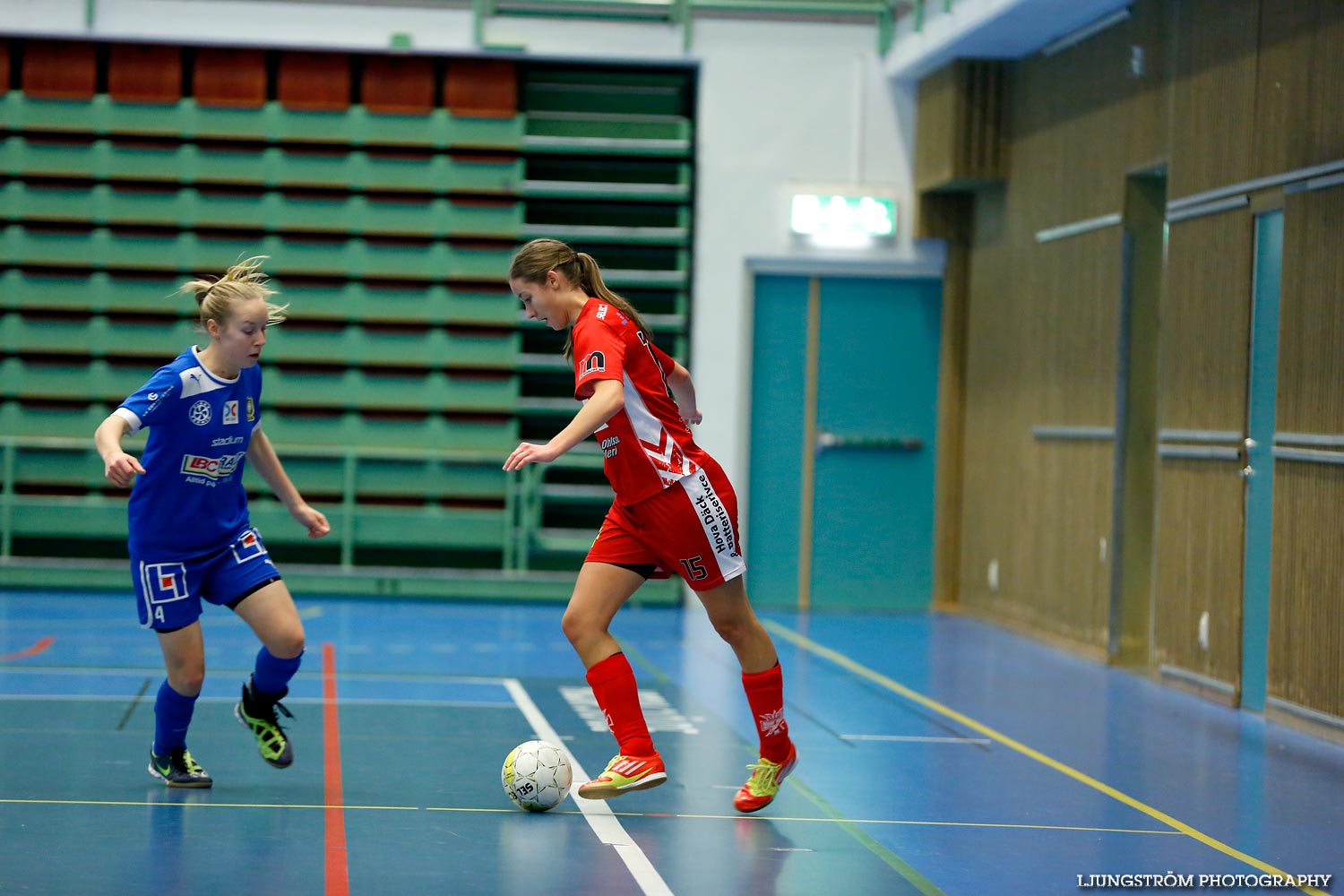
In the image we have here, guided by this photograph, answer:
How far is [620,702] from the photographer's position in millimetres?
4562

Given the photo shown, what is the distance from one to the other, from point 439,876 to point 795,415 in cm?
822

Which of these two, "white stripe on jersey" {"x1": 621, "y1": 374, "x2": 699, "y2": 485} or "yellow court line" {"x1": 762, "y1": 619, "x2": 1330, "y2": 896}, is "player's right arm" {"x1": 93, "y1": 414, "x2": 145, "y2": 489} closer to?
"white stripe on jersey" {"x1": 621, "y1": 374, "x2": 699, "y2": 485}

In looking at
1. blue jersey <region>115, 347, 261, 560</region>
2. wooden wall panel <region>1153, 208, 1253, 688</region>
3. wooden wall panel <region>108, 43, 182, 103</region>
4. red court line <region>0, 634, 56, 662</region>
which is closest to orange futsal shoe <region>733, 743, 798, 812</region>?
blue jersey <region>115, 347, 261, 560</region>

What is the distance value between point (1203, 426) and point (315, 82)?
7.13 m

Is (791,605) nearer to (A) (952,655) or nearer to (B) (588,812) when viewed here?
(A) (952,655)

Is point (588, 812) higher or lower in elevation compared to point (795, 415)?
lower

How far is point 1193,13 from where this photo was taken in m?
8.02

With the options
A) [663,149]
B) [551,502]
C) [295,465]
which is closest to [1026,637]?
[551,502]

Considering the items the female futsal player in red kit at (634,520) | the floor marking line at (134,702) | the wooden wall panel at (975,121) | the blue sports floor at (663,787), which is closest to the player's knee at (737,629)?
the female futsal player in red kit at (634,520)

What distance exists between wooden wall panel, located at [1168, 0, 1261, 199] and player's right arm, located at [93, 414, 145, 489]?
18.1 feet

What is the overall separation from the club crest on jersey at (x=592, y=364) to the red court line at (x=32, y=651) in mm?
4713

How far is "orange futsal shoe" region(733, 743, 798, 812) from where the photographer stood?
4.71 metres

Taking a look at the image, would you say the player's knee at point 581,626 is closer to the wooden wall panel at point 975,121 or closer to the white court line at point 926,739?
the white court line at point 926,739

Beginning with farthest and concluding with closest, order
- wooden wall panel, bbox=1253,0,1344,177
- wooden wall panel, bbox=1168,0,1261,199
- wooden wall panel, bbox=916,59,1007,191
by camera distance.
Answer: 1. wooden wall panel, bbox=916,59,1007,191
2. wooden wall panel, bbox=1168,0,1261,199
3. wooden wall panel, bbox=1253,0,1344,177
